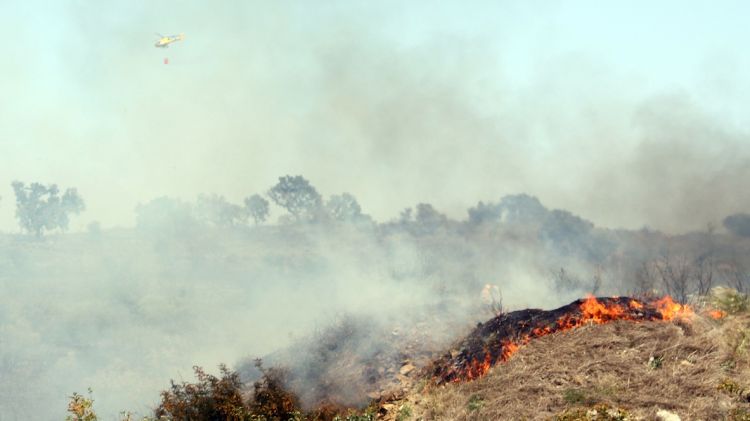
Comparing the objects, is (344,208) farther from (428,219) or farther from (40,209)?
(40,209)

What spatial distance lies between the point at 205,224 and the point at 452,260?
4178cm

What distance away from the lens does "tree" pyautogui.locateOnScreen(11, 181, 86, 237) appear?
213 ft

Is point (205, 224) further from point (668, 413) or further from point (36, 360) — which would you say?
point (668, 413)

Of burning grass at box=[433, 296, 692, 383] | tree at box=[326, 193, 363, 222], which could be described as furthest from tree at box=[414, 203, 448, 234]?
burning grass at box=[433, 296, 692, 383]

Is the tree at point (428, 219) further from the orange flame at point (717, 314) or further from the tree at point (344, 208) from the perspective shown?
the orange flame at point (717, 314)

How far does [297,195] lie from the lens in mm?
74812

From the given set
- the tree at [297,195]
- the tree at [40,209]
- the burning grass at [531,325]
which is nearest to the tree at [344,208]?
the tree at [297,195]

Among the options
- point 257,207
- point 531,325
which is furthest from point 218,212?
point 531,325

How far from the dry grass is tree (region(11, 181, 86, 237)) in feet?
214

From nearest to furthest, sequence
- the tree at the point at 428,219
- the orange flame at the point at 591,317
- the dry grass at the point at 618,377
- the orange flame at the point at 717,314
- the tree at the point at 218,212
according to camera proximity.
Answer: the dry grass at the point at 618,377 → the orange flame at the point at 717,314 → the orange flame at the point at 591,317 → the tree at the point at 428,219 → the tree at the point at 218,212

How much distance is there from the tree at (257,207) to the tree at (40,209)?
22648 millimetres

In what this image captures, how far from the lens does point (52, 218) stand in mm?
66500

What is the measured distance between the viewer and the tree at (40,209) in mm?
64938

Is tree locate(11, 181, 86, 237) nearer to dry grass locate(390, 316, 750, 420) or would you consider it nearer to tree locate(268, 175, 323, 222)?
tree locate(268, 175, 323, 222)
